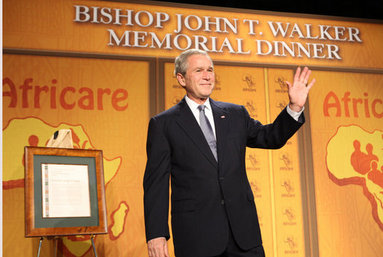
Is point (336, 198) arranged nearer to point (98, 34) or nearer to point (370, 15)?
point (370, 15)

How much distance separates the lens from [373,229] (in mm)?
Answer: 4121

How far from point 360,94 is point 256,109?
3.29 feet

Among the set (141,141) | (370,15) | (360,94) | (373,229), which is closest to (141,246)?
(141,141)

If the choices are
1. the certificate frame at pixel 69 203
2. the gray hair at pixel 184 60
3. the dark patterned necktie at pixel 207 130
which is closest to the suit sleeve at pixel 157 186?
the dark patterned necktie at pixel 207 130

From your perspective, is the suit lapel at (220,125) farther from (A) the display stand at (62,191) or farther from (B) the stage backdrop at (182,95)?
(B) the stage backdrop at (182,95)

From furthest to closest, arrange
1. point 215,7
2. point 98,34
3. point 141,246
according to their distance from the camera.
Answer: point 215,7 < point 98,34 < point 141,246

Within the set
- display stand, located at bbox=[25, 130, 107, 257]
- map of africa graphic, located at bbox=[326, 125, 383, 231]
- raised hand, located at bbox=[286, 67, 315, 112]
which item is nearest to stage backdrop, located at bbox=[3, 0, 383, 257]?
map of africa graphic, located at bbox=[326, 125, 383, 231]

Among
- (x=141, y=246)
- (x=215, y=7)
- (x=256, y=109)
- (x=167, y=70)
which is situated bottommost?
(x=141, y=246)

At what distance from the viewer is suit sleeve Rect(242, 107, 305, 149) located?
2.01 meters

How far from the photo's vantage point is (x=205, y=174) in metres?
1.98

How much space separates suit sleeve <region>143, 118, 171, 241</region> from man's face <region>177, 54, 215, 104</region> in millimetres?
227

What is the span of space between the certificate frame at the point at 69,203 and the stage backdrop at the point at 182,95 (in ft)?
2.33

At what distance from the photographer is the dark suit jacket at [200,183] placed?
1926mm

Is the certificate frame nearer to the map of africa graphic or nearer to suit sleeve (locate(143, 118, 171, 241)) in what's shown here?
suit sleeve (locate(143, 118, 171, 241))
